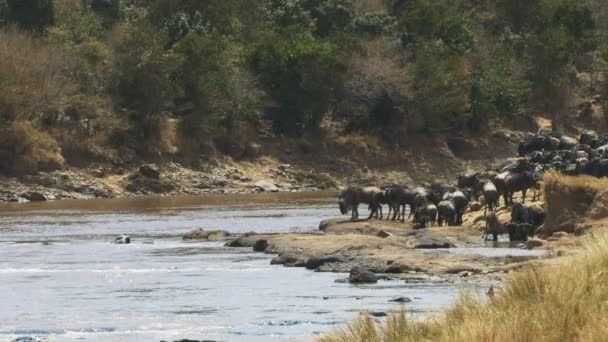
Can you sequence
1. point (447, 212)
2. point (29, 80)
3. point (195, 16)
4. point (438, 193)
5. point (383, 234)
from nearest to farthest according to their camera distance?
point (383, 234) → point (447, 212) → point (438, 193) → point (29, 80) → point (195, 16)

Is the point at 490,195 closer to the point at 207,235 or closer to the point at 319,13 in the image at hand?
the point at 207,235

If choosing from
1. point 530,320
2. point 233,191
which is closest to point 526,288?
point 530,320

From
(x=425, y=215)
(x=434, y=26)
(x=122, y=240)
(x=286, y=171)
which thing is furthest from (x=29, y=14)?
(x=425, y=215)

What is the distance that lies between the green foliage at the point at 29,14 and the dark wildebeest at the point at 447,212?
156 ft

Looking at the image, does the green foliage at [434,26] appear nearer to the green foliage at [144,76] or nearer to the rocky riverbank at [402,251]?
the green foliage at [144,76]

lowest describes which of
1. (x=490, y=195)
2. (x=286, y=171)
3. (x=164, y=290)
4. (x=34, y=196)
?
(x=164, y=290)

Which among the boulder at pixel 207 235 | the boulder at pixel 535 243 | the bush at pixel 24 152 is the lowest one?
the boulder at pixel 207 235

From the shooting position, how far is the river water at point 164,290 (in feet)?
82.1

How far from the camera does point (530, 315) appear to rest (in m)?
15.4

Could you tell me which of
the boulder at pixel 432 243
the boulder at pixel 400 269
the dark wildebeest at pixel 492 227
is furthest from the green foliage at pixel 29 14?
the boulder at pixel 400 269

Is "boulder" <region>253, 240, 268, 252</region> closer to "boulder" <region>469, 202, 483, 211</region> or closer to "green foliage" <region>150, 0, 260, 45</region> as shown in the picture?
"boulder" <region>469, 202, 483, 211</region>

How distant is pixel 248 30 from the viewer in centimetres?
10225

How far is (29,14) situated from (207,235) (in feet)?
153

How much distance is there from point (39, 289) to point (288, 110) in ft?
194
